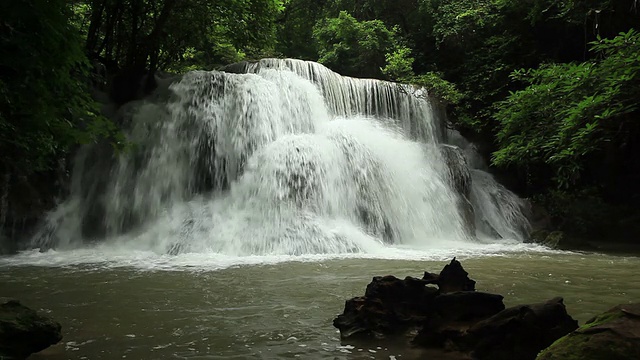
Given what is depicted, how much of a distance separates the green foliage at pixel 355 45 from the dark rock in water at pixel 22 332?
16856 millimetres

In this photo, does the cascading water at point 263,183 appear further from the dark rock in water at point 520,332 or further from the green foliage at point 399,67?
the dark rock in water at point 520,332

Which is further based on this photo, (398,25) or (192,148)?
(398,25)

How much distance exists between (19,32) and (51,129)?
3.68ft

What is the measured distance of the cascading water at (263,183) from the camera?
9.15 metres

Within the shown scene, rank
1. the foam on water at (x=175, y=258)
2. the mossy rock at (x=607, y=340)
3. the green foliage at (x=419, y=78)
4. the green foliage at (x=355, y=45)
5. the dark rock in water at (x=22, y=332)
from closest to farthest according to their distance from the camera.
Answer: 1. the mossy rock at (x=607, y=340)
2. the dark rock in water at (x=22, y=332)
3. the foam on water at (x=175, y=258)
4. the green foliage at (x=419, y=78)
5. the green foliage at (x=355, y=45)

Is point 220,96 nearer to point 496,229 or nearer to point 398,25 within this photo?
point 496,229

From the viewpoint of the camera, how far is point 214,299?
14.1 feet

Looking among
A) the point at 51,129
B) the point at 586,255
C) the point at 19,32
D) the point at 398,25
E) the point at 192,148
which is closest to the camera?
the point at 19,32

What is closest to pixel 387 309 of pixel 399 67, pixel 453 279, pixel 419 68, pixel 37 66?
pixel 453 279

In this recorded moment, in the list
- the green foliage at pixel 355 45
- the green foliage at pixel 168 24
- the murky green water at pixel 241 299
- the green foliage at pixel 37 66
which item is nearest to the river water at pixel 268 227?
the murky green water at pixel 241 299

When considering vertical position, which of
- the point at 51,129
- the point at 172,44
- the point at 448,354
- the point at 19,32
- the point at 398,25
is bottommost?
the point at 448,354

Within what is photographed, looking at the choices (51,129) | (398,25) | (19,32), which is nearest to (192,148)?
(51,129)

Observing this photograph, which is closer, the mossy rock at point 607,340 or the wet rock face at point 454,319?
the mossy rock at point 607,340

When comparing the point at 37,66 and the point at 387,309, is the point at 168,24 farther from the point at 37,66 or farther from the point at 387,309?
the point at 387,309
